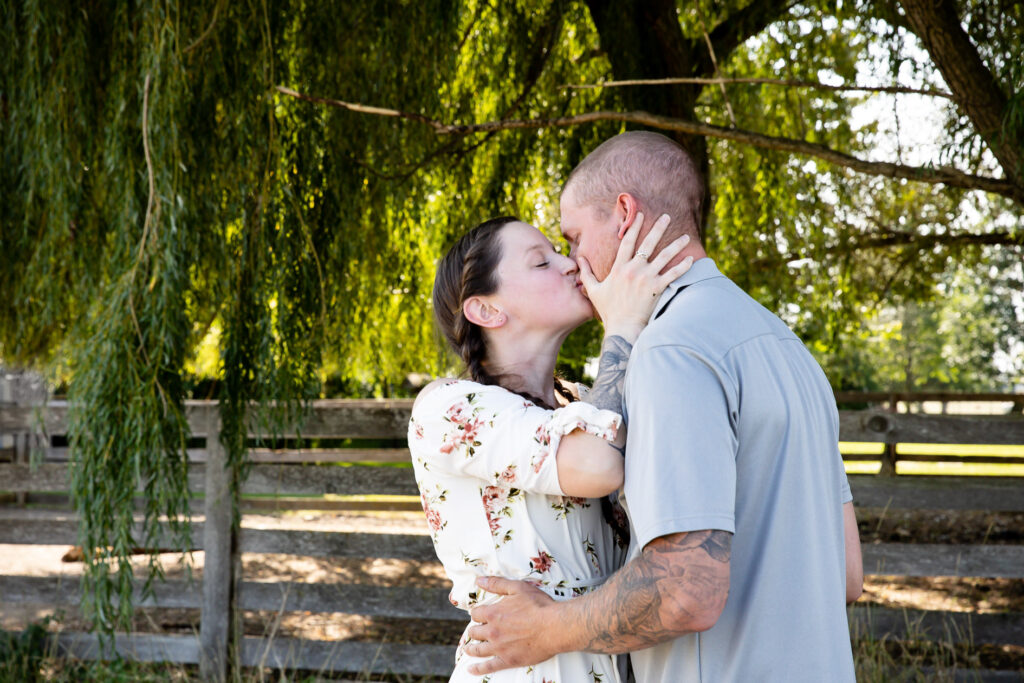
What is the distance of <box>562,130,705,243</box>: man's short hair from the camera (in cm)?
177

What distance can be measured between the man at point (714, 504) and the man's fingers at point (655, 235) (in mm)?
21

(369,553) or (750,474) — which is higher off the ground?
(750,474)

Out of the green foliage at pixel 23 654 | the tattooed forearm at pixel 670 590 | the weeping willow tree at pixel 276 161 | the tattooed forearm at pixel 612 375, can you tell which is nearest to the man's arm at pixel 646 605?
the tattooed forearm at pixel 670 590

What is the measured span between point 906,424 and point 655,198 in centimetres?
371

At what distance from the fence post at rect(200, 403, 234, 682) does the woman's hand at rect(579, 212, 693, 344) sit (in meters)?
3.75

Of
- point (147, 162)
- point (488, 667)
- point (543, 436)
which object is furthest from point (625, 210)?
point (147, 162)

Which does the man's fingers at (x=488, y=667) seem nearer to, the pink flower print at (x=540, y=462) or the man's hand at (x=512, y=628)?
the man's hand at (x=512, y=628)

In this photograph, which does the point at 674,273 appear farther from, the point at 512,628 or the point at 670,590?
the point at 512,628

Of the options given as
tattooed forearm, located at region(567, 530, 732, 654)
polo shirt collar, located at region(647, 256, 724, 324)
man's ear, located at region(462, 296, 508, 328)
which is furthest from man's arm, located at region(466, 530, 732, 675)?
man's ear, located at region(462, 296, 508, 328)

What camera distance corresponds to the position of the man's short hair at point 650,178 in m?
1.77

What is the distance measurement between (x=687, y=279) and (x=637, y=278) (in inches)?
3.9

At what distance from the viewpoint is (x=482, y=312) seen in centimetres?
215

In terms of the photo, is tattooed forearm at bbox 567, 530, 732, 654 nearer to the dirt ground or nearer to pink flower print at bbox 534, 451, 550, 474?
pink flower print at bbox 534, 451, 550, 474

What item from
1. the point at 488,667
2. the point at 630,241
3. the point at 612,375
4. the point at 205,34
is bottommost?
the point at 488,667
